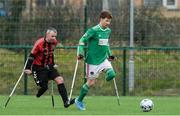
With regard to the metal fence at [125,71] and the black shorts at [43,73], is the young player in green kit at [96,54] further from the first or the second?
the metal fence at [125,71]

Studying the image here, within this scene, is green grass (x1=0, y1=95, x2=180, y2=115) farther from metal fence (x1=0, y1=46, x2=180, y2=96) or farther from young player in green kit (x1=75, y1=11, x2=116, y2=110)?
metal fence (x1=0, y1=46, x2=180, y2=96)

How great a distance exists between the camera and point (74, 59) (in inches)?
883

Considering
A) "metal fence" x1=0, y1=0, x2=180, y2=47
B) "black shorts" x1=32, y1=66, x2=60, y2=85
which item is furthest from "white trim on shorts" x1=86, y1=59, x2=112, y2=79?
"metal fence" x1=0, y1=0, x2=180, y2=47

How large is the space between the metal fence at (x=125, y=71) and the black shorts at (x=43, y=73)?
18.8ft

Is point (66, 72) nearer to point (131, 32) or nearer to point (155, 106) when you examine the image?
point (131, 32)

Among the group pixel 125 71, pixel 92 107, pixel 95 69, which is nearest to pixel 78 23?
pixel 125 71

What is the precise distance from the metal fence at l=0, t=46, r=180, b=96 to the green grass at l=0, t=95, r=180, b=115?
2533 millimetres

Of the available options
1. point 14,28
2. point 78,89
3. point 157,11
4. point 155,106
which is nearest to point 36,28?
point 14,28

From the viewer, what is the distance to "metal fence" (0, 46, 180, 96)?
22.1m

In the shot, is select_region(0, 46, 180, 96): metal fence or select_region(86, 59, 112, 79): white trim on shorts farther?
select_region(0, 46, 180, 96): metal fence

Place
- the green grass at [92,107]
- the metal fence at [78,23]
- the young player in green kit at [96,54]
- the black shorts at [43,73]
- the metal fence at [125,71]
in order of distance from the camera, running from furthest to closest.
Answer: the metal fence at [78,23] < the metal fence at [125,71] < the black shorts at [43,73] < the young player in green kit at [96,54] < the green grass at [92,107]

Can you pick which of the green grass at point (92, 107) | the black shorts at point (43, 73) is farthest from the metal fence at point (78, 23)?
the black shorts at point (43, 73)

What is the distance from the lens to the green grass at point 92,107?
14.9 metres

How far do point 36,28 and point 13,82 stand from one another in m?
1.78
